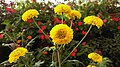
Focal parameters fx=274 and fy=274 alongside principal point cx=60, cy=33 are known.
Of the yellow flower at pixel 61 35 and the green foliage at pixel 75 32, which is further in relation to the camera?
the green foliage at pixel 75 32

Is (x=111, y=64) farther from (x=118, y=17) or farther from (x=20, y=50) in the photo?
(x=20, y=50)

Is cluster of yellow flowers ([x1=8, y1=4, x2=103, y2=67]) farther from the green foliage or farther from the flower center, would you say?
the green foliage

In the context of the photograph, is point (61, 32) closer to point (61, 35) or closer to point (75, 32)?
point (61, 35)

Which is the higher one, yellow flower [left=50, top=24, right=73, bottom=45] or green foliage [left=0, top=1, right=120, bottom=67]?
yellow flower [left=50, top=24, right=73, bottom=45]

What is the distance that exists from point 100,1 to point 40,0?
0.70 meters

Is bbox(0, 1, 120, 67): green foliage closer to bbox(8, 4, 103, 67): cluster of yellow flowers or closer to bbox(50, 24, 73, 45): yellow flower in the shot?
bbox(8, 4, 103, 67): cluster of yellow flowers

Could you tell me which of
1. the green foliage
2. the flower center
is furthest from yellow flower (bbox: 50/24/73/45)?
the green foliage

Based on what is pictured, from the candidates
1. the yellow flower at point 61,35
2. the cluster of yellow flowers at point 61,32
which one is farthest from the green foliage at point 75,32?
the yellow flower at point 61,35

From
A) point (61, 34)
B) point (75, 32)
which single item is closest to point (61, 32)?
point (61, 34)

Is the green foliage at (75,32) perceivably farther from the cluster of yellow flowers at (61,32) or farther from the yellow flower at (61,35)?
the yellow flower at (61,35)

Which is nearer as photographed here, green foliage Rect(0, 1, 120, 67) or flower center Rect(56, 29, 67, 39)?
flower center Rect(56, 29, 67, 39)

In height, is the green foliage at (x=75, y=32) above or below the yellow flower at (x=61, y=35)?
below

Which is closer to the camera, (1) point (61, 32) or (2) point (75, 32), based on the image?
(1) point (61, 32)

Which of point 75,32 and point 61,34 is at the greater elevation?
point 61,34
